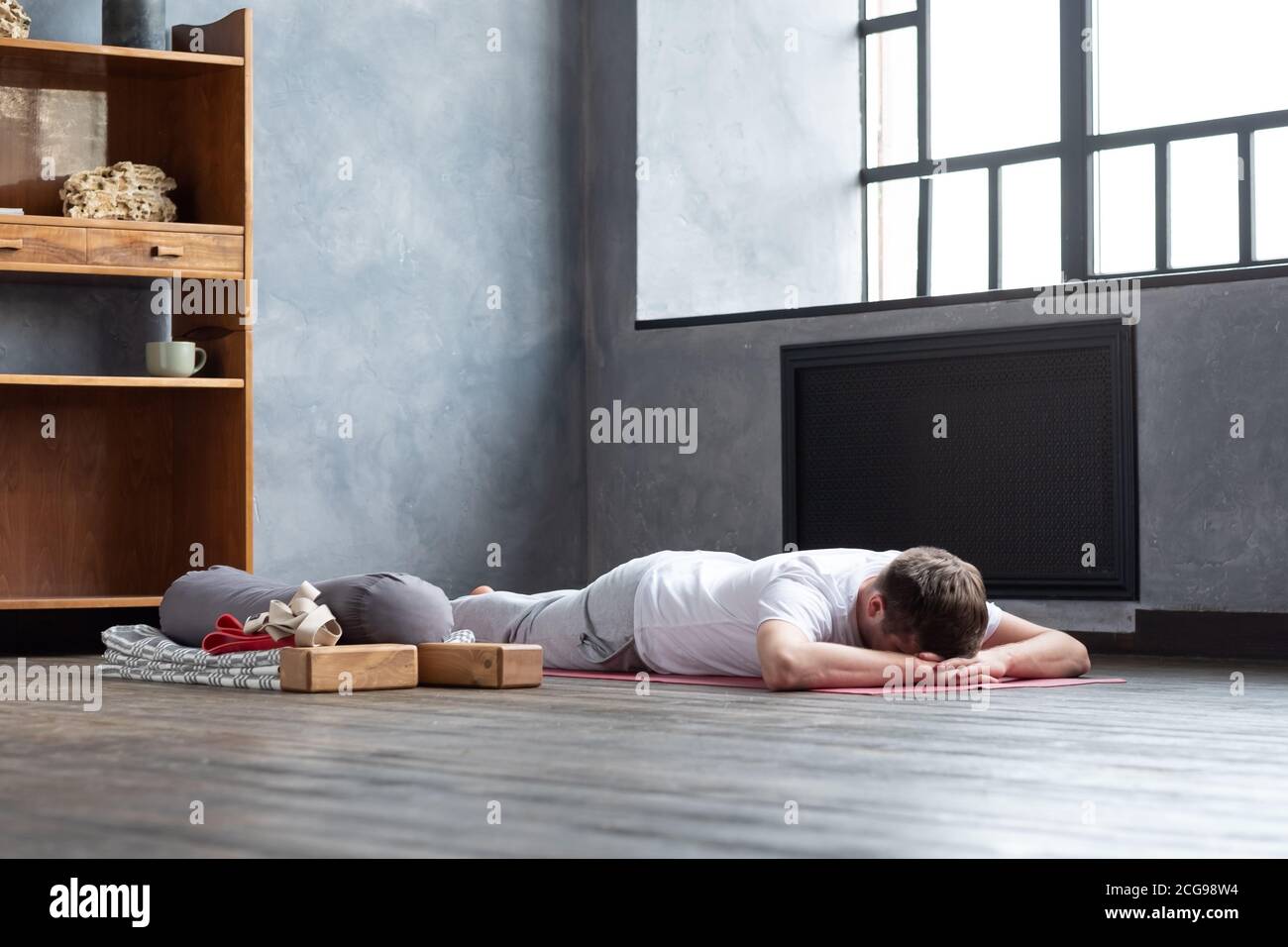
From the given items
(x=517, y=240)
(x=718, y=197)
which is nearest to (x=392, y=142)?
(x=517, y=240)

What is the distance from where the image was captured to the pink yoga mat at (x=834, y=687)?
3.13 meters

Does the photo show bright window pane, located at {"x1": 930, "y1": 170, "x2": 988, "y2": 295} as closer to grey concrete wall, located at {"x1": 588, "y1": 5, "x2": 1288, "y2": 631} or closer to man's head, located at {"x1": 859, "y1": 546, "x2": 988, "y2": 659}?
grey concrete wall, located at {"x1": 588, "y1": 5, "x2": 1288, "y2": 631}

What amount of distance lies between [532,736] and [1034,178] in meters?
3.55

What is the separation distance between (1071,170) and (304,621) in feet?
10.1

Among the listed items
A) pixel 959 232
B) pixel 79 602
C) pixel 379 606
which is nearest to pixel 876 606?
pixel 379 606

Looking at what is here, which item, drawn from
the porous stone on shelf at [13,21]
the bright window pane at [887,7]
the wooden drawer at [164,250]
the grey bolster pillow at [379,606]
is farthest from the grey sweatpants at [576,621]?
the bright window pane at [887,7]

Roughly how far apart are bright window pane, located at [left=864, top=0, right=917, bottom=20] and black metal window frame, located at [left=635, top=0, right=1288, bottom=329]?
3 cm

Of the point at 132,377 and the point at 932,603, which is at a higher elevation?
the point at 132,377

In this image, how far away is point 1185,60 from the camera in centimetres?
511

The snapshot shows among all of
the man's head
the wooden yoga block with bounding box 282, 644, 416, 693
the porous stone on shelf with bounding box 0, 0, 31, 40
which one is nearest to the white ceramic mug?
the porous stone on shelf with bounding box 0, 0, 31, 40

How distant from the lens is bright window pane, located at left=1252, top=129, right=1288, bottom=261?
490cm

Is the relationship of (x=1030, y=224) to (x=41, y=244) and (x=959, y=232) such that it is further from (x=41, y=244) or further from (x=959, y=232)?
(x=41, y=244)

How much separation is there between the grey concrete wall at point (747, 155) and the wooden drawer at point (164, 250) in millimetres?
1626
